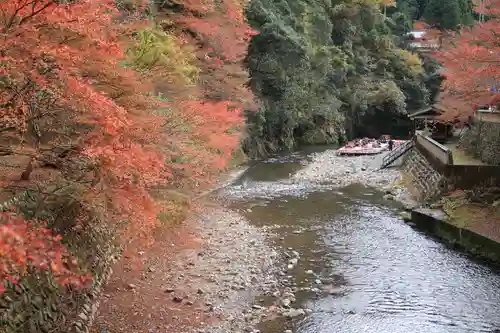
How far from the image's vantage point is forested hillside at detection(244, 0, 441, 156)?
3253 cm

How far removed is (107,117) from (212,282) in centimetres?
603

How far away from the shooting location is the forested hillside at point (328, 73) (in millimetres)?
32531

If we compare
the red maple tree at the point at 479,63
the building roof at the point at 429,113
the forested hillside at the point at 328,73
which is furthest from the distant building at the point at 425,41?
the red maple tree at the point at 479,63

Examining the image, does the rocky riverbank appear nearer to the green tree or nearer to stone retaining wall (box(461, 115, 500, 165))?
stone retaining wall (box(461, 115, 500, 165))

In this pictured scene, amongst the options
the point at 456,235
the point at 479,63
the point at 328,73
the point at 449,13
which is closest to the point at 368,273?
the point at 456,235

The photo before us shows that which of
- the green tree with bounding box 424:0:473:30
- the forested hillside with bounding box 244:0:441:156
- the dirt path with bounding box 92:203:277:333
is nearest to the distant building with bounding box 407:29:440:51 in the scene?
the forested hillside with bounding box 244:0:441:156

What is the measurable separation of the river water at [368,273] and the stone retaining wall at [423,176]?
1598mm

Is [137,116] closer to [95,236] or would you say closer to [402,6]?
[95,236]

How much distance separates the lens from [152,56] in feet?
37.8

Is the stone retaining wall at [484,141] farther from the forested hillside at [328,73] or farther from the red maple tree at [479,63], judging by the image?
the forested hillside at [328,73]

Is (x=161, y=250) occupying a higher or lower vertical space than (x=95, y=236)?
lower

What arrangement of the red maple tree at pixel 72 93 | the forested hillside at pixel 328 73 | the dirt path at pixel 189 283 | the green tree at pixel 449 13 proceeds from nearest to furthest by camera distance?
1. the red maple tree at pixel 72 93
2. the dirt path at pixel 189 283
3. the forested hillside at pixel 328 73
4. the green tree at pixel 449 13

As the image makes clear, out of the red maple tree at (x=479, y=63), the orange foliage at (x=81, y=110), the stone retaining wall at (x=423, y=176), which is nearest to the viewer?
the orange foliage at (x=81, y=110)

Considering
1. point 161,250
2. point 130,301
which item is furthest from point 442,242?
point 130,301
